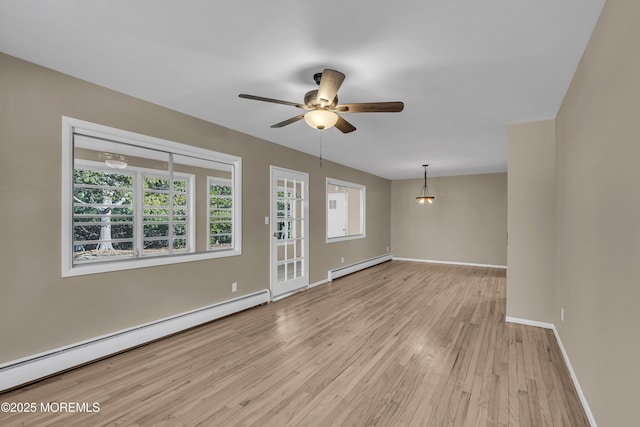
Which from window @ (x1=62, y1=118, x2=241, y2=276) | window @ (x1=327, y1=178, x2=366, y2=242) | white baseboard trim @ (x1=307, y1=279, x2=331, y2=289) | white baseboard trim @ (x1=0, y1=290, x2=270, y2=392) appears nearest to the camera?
white baseboard trim @ (x1=0, y1=290, x2=270, y2=392)

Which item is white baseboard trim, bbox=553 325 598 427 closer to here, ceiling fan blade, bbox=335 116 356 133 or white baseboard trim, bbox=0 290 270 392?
ceiling fan blade, bbox=335 116 356 133

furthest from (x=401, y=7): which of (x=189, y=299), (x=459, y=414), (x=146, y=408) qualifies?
(x=189, y=299)

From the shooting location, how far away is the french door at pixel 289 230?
4949mm

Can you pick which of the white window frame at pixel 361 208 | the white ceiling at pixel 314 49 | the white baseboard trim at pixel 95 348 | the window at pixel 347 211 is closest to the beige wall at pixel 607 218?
the white ceiling at pixel 314 49

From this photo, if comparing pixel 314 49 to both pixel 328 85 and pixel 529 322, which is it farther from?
pixel 529 322

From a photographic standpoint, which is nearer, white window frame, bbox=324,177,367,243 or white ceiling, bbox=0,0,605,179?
white ceiling, bbox=0,0,605,179

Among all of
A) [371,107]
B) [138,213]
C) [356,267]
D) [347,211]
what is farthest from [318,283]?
[371,107]

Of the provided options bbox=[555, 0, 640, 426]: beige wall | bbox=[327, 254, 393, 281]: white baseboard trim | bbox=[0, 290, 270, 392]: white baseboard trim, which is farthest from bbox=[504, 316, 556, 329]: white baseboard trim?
bbox=[0, 290, 270, 392]: white baseboard trim

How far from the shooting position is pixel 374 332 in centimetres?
352

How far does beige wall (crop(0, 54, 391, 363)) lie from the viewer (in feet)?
7.76

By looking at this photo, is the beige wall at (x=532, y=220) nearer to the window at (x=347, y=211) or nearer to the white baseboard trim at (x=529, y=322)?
the white baseboard trim at (x=529, y=322)

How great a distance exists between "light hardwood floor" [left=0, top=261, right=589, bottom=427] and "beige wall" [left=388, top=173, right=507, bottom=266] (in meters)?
4.36

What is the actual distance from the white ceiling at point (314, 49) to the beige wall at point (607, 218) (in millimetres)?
372

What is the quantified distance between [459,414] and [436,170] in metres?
6.34
